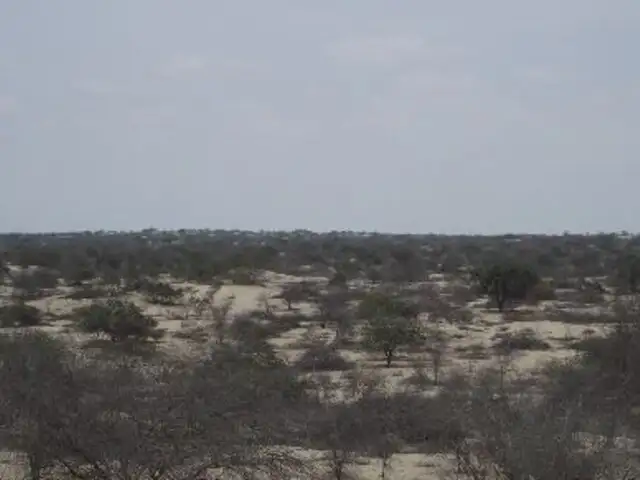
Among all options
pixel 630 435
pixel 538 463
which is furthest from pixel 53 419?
pixel 630 435

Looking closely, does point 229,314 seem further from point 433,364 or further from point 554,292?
point 554,292

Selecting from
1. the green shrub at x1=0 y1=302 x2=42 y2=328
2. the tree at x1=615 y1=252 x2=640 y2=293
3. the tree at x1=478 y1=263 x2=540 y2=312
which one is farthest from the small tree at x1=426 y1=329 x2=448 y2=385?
the tree at x1=615 y1=252 x2=640 y2=293

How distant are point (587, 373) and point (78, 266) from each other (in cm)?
4573

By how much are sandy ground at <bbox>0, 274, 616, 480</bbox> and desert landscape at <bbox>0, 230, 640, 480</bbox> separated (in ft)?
0.27

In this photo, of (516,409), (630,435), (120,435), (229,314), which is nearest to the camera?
(120,435)

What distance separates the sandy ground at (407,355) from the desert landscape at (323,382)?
0.27 feet

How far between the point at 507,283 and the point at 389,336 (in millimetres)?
17129

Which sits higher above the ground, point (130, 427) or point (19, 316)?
point (130, 427)

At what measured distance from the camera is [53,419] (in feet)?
33.8

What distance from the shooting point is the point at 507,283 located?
42656 mm

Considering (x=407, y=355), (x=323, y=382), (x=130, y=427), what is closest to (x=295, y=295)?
(x=407, y=355)

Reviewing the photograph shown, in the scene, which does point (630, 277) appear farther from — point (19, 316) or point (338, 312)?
point (19, 316)

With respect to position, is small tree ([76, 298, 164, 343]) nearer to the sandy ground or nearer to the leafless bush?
the sandy ground

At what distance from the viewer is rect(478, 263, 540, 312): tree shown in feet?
139
